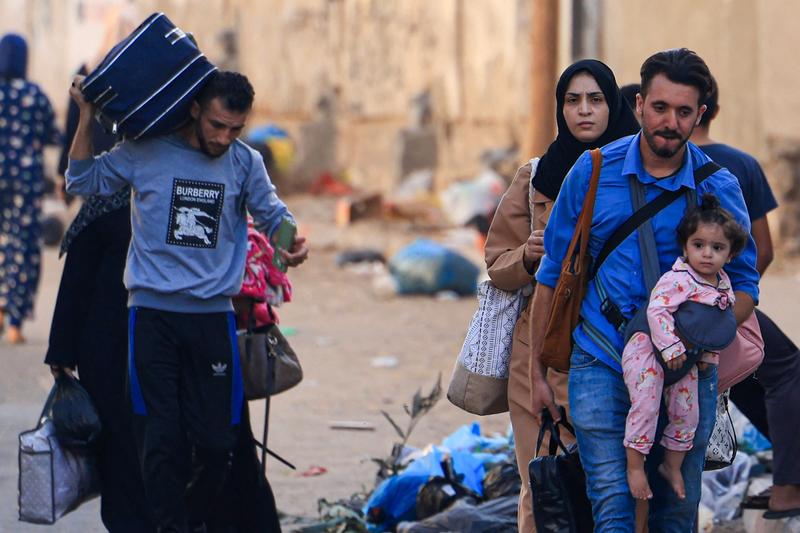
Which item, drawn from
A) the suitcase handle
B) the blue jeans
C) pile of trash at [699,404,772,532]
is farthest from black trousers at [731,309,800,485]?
the suitcase handle

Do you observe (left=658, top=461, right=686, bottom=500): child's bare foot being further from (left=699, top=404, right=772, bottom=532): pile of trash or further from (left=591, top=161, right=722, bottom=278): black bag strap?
(left=699, top=404, right=772, bottom=532): pile of trash

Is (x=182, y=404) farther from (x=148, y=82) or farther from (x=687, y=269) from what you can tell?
(x=687, y=269)

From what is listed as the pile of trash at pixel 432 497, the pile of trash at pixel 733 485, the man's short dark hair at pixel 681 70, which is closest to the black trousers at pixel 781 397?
the pile of trash at pixel 733 485

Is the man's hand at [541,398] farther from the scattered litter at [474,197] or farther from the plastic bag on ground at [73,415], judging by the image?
the scattered litter at [474,197]

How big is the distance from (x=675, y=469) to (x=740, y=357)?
42cm

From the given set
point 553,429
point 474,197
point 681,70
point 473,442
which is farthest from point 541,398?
point 474,197

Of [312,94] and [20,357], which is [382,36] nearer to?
[312,94]

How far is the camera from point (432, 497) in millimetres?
5707

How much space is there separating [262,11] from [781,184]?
13.9 meters

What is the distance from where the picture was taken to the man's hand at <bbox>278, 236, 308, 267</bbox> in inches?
203

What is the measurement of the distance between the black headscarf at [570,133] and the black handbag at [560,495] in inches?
33.1

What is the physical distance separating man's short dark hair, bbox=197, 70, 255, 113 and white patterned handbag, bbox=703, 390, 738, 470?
1.78 meters

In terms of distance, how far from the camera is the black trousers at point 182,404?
4852 mm

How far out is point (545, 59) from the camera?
11906 mm
